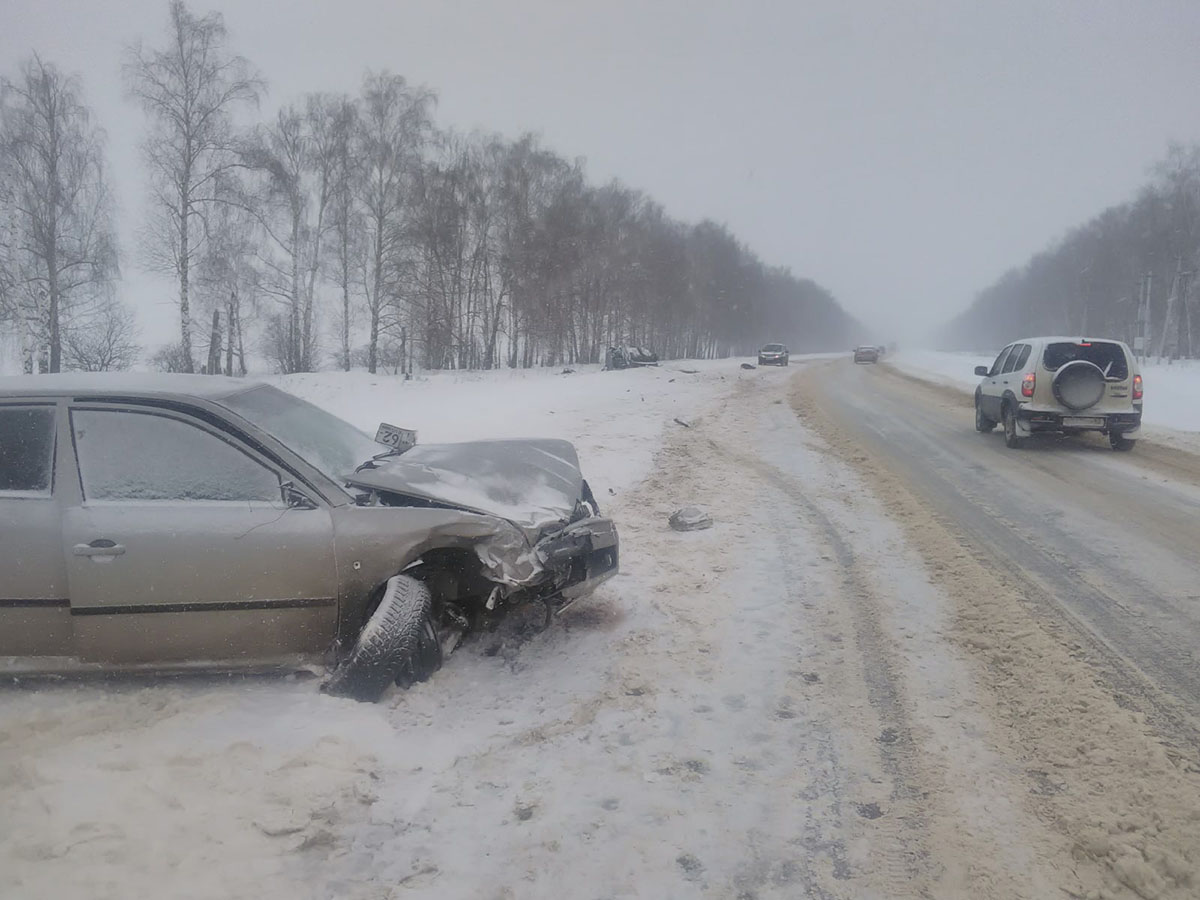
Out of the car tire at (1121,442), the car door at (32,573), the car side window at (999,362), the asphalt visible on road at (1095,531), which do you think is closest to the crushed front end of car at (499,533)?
the car door at (32,573)

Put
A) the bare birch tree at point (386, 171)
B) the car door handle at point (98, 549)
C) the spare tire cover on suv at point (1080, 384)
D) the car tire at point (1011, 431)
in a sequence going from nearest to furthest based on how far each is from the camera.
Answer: the car door handle at point (98, 549) → the spare tire cover on suv at point (1080, 384) → the car tire at point (1011, 431) → the bare birch tree at point (386, 171)

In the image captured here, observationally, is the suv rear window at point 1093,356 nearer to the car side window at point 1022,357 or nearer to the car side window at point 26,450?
the car side window at point 1022,357

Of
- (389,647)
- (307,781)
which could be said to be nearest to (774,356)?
(389,647)

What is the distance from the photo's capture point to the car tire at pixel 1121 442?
1050 centimetres

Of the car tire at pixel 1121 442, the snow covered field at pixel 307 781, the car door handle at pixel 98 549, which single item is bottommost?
the snow covered field at pixel 307 781

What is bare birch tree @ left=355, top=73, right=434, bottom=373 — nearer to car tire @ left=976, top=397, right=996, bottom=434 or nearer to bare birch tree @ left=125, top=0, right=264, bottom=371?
bare birch tree @ left=125, top=0, right=264, bottom=371

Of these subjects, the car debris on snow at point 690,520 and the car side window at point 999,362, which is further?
the car side window at point 999,362

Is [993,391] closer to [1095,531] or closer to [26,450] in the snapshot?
[1095,531]

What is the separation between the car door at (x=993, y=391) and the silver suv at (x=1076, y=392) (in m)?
0.71

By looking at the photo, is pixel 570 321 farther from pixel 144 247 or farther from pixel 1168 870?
pixel 1168 870

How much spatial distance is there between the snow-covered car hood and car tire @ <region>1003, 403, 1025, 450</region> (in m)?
8.33

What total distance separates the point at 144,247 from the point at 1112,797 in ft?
104

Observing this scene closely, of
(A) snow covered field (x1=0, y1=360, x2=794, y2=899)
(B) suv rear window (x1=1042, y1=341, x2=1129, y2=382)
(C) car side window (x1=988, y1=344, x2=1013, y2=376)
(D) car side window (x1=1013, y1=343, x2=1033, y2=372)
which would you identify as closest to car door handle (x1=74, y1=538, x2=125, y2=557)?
(A) snow covered field (x1=0, y1=360, x2=794, y2=899)

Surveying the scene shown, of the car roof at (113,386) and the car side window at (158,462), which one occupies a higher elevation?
the car roof at (113,386)
